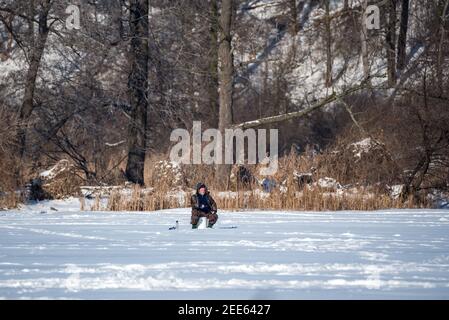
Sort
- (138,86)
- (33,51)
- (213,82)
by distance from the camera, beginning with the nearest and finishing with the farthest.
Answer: (33,51) < (138,86) < (213,82)

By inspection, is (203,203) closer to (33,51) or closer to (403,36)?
(33,51)

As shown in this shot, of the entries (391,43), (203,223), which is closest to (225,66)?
(203,223)

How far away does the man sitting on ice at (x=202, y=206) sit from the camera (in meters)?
11.5

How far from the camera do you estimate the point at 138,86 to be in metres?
20.3

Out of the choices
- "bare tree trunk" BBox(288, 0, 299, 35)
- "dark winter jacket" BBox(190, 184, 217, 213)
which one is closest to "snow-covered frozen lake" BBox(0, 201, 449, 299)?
"dark winter jacket" BBox(190, 184, 217, 213)

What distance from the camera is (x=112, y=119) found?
71.6 feet

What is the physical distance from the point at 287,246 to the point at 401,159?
28.3 ft

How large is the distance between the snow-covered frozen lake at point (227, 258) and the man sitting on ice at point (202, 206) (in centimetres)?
16

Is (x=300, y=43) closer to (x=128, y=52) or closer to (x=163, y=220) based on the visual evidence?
(x=128, y=52)

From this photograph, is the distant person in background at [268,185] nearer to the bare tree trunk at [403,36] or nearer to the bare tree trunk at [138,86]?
the bare tree trunk at [138,86]

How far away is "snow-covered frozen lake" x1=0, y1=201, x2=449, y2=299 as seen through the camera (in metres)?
6.84

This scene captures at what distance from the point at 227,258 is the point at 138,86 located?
12371 millimetres
